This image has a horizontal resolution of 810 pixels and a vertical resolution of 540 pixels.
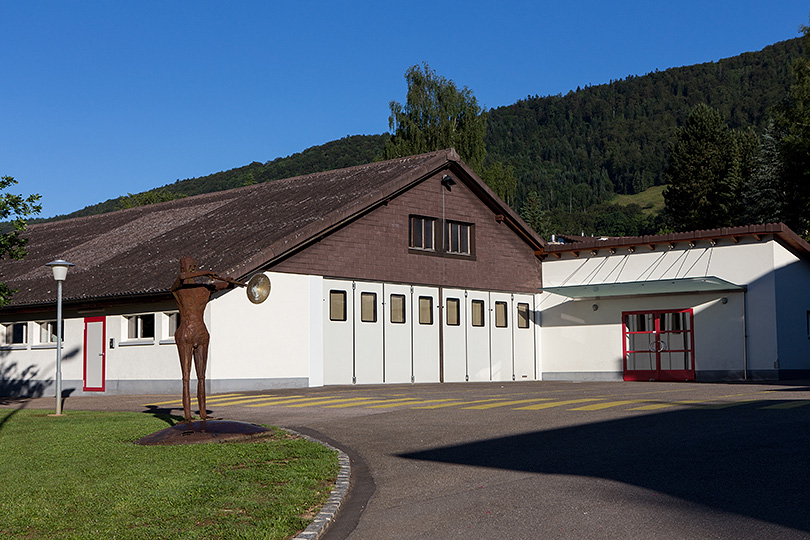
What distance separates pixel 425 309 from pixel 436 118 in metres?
35.4

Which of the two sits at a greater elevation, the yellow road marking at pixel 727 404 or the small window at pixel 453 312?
the small window at pixel 453 312

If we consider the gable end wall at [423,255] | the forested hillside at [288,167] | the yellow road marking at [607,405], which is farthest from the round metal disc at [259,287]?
the forested hillside at [288,167]

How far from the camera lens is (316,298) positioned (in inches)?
1014

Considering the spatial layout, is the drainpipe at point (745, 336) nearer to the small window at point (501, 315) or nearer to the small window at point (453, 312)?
the small window at point (501, 315)

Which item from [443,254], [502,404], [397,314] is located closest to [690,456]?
[502,404]

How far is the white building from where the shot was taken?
25031 millimetres

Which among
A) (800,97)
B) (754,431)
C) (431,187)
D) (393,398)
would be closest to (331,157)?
(800,97)

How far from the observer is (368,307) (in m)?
27.5

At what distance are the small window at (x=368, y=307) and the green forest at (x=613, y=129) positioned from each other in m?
92.5

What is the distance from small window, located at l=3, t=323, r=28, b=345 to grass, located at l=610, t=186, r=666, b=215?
11382 cm

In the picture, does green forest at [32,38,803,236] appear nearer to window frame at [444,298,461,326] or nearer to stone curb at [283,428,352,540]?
window frame at [444,298,461,326]

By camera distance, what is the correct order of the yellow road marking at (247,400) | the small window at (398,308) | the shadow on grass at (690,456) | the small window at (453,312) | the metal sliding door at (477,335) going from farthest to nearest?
1. the metal sliding door at (477,335)
2. the small window at (453,312)
3. the small window at (398,308)
4. the yellow road marking at (247,400)
5. the shadow on grass at (690,456)

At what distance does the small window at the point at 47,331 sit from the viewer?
28312mm

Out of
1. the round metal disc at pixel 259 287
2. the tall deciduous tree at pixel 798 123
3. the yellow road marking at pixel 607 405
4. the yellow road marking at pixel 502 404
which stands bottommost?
the yellow road marking at pixel 502 404
